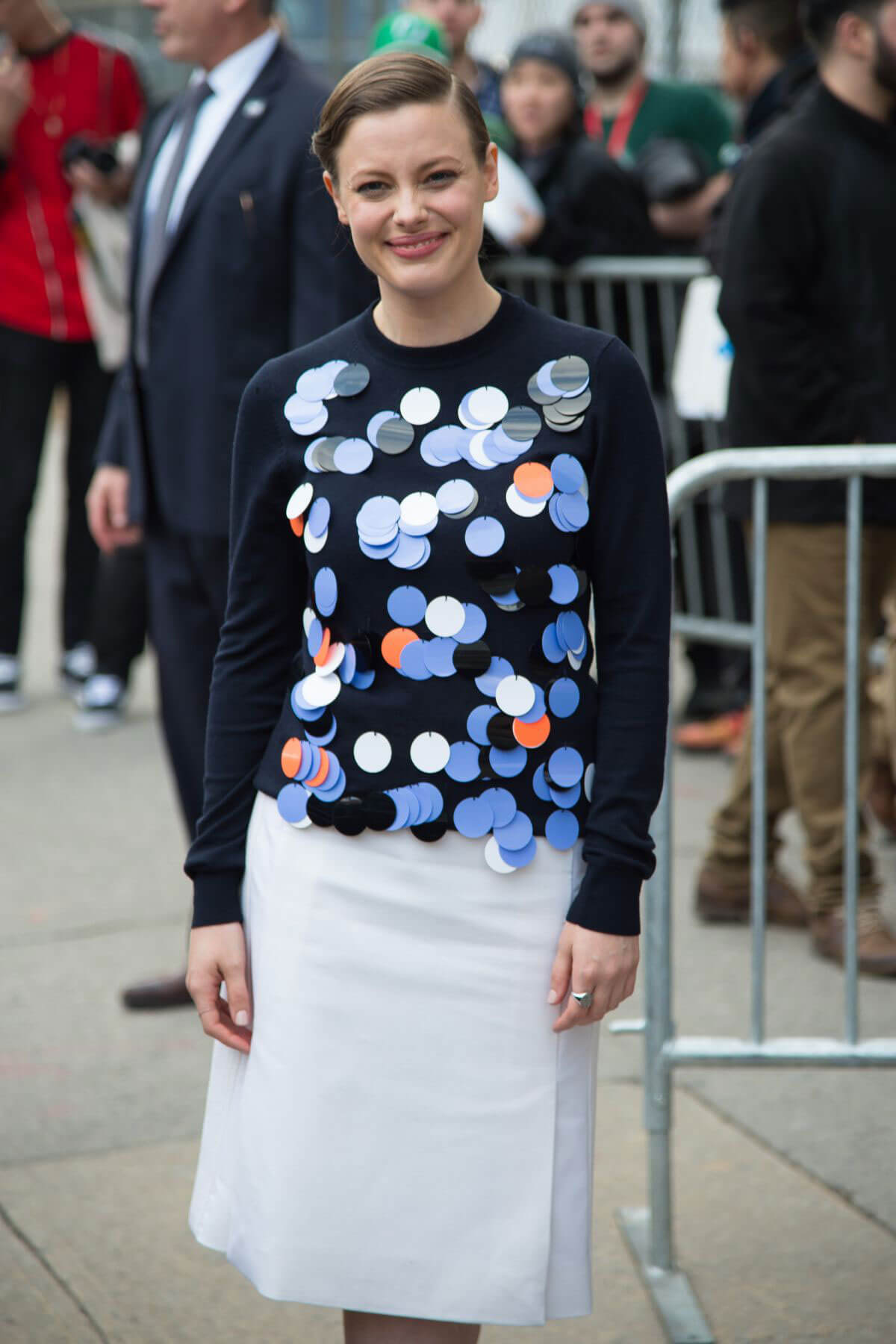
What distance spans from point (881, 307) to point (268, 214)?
1.50 m

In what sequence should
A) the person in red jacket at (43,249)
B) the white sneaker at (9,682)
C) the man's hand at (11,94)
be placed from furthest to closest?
the white sneaker at (9,682), the person in red jacket at (43,249), the man's hand at (11,94)

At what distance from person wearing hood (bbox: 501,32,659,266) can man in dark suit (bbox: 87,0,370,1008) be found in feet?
8.59

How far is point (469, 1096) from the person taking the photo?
2045mm

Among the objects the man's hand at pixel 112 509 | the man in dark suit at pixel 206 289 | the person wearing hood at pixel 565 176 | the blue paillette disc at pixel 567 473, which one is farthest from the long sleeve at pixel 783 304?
the blue paillette disc at pixel 567 473

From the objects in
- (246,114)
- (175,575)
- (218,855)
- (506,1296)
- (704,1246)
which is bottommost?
(704,1246)

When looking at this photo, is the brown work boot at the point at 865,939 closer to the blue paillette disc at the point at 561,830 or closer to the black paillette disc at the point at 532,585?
the blue paillette disc at the point at 561,830

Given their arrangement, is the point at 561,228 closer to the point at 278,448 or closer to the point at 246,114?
the point at 246,114

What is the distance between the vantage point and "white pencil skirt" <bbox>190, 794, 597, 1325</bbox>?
80.4 inches

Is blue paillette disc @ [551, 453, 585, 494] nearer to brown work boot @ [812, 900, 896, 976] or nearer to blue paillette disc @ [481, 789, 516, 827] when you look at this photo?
blue paillette disc @ [481, 789, 516, 827]

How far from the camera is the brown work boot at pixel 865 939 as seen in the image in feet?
13.6

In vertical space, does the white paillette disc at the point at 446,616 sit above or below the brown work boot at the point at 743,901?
above

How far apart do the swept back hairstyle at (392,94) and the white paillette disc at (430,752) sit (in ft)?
2.20

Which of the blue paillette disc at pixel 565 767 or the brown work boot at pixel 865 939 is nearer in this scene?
the blue paillette disc at pixel 565 767

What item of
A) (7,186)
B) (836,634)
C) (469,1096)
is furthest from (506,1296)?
(7,186)
